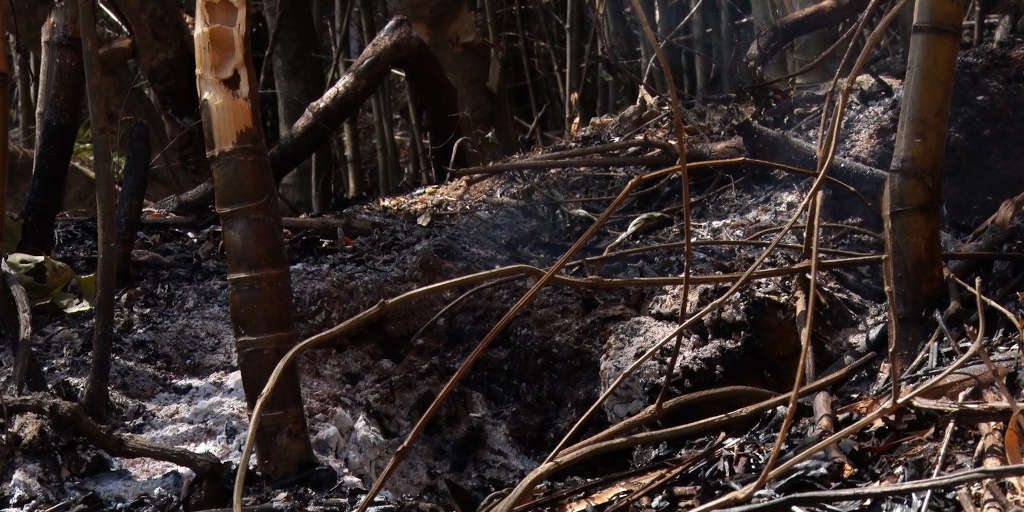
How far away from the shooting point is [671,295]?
289 centimetres

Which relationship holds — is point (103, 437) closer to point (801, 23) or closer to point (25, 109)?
point (801, 23)

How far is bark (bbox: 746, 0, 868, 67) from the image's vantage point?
11.3ft

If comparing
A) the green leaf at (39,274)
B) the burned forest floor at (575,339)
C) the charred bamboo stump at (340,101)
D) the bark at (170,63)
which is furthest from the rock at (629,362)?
the bark at (170,63)

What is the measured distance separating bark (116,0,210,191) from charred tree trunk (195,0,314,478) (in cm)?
210

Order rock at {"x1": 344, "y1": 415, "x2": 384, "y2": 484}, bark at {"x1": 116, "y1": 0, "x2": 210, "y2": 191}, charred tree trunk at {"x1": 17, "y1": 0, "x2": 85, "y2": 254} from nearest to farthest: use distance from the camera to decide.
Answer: rock at {"x1": 344, "y1": 415, "x2": 384, "y2": 484} → charred tree trunk at {"x1": 17, "y1": 0, "x2": 85, "y2": 254} → bark at {"x1": 116, "y1": 0, "x2": 210, "y2": 191}

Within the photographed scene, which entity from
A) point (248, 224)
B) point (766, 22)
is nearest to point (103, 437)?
point (248, 224)

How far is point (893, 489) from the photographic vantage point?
119 centimetres

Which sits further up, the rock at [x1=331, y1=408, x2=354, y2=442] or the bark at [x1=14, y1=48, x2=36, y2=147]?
the bark at [x1=14, y1=48, x2=36, y2=147]

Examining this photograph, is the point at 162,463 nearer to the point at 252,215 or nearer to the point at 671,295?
the point at 252,215

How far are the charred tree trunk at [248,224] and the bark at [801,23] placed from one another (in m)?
2.20

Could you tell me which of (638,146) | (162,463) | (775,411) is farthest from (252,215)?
(638,146)

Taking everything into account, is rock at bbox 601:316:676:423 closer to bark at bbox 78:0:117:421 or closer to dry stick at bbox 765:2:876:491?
dry stick at bbox 765:2:876:491

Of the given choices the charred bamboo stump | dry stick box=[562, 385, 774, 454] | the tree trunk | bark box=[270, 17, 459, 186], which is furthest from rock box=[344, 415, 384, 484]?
bark box=[270, 17, 459, 186]

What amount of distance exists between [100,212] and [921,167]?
1802 mm
